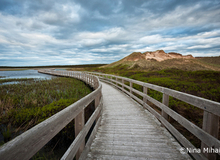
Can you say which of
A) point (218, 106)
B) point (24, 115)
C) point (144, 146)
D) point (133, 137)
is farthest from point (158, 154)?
point (24, 115)

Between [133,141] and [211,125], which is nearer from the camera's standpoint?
[211,125]

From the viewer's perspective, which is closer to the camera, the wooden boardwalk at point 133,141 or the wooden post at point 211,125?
the wooden post at point 211,125

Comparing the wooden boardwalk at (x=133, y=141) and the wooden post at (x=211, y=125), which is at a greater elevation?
the wooden post at (x=211, y=125)

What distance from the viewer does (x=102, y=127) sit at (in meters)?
3.77

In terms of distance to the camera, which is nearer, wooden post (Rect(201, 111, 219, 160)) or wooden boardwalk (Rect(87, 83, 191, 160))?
wooden post (Rect(201, 111, 219, 160))

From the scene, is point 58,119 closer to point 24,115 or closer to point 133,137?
point 133,137

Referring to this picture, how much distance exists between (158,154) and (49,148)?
11.2 feet

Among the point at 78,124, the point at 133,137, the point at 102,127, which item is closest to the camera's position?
the point at 78,124

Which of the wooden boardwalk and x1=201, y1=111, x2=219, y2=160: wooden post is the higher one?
x1=201, y1=111, x2=219, y2=160: wooden post

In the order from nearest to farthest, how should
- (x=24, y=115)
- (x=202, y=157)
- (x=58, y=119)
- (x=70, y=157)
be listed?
(x=58, y=119), (x=70, y=157), (x=202, y=157), (x=24, y=115)

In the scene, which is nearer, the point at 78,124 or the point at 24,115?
the point at 78,124

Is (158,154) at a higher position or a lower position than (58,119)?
lower

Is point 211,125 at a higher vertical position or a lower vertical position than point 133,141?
higher

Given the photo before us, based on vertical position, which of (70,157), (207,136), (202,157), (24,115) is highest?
(207,136)
